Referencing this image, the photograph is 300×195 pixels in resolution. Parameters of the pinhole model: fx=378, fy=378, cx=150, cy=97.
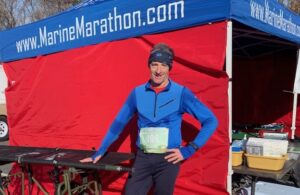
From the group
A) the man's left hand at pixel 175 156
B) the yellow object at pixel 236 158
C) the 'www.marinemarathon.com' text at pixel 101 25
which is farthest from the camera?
the yellow object at pixel 236 158

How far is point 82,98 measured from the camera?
441cm

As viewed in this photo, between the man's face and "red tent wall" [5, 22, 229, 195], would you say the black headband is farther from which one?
"red tent wall" [5, 22, 229, 195]

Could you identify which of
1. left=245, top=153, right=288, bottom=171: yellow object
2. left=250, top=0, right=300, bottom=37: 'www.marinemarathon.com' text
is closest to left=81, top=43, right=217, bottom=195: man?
left=245, top=153, right=288, bottom=171: yellow object

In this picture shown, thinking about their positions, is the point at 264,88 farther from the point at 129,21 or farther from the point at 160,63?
the point at 160,63

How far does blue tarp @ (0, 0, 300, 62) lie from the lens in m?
3.28

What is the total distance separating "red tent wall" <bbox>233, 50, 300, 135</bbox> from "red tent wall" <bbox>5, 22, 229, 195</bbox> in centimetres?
356

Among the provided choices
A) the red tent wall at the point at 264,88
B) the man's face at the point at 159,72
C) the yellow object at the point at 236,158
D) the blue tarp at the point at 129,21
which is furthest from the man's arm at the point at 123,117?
the red tent wall at the point at 264,88

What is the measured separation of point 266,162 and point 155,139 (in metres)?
1.28

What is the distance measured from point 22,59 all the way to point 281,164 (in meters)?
3.56

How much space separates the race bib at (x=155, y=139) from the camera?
2818mm

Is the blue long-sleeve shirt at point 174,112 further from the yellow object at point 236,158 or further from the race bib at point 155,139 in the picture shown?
the yellow object at point 236,158

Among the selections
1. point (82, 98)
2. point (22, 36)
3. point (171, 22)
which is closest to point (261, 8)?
point (171, 22)

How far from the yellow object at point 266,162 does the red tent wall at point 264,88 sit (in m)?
3.19

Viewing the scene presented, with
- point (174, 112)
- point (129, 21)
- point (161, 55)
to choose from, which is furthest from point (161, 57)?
point (129, 21)
